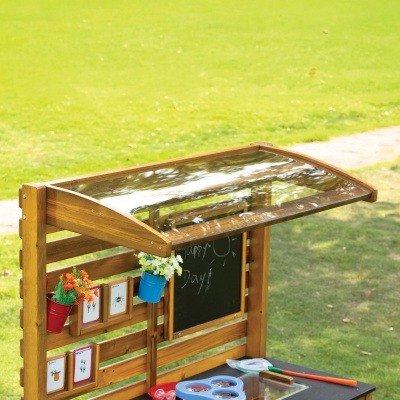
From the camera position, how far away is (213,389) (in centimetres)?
519

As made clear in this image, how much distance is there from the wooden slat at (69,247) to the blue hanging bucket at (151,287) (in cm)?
32

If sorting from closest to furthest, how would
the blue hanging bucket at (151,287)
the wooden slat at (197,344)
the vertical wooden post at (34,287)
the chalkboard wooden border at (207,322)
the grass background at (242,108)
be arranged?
the vertical wooden post at (34,287) < the blue hanging bucket at (151,287) < the chalkboard wooden border at (207,322) < the wooden slat at (197,344) < the grass background at (242,108)

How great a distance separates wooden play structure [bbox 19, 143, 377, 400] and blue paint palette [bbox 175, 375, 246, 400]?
0.25 meters

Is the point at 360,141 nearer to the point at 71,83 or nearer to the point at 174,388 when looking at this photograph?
the point at 71,83

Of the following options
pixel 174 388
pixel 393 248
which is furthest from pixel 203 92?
pixel 174 388

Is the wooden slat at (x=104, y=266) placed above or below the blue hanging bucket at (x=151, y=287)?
above

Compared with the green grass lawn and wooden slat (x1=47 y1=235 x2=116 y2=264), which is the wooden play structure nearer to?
wooden slat (x1=47 y1=235 x2=116 y2=264)

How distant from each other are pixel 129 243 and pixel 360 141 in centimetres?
1133

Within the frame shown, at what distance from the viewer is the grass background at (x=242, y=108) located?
833 cm

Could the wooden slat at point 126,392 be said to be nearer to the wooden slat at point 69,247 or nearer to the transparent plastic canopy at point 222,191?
the wooden slat at point 69,247

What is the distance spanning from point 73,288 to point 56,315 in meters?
0.15

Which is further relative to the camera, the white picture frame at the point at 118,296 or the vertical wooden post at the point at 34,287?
the white picture frame at the point at 118,296

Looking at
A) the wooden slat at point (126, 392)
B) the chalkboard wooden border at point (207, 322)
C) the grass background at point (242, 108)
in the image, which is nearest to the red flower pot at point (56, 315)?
the wooden slat at point (126, 392)

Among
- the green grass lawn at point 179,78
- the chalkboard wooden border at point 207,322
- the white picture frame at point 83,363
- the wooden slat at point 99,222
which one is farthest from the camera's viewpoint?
the green grass lawn at point 179,78
